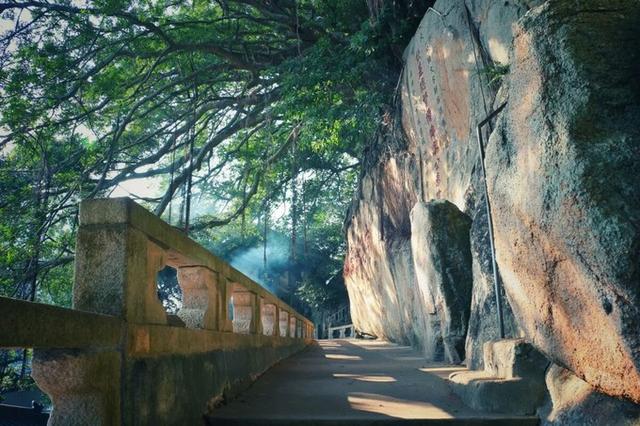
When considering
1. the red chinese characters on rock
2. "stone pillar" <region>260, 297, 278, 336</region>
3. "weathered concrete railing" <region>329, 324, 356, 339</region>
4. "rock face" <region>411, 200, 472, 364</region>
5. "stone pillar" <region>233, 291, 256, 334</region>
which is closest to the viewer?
"stone pillar" <region>233, 291, 256, 334</region>

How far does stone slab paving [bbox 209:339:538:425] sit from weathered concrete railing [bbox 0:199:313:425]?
337mm

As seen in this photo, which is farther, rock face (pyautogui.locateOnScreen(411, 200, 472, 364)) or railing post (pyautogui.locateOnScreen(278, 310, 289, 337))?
railing post (pyautogui.locateOnScreen(278, 310, 289, 337))

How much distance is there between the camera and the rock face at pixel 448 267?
5.47m

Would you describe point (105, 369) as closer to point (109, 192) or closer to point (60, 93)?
point (60, 93)

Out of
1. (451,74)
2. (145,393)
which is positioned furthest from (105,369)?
(451,74)

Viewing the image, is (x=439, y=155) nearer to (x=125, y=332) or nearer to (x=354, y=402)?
(x=354, y=402)

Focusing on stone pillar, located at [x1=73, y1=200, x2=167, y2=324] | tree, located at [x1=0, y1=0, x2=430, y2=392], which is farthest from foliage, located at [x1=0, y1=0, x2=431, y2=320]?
stone pillar, located at [x1=73, y1=200, x2=167, y2=324]

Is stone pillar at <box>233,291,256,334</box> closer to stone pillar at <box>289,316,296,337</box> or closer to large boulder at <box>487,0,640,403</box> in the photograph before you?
large boulder at <box>487,0,640,403</box>

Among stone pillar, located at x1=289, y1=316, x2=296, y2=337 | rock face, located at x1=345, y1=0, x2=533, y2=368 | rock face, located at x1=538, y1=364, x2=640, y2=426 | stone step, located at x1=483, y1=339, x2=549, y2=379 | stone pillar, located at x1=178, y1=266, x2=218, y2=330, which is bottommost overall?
rock face, located at x1=538, y1=364, x2=640, y2=426

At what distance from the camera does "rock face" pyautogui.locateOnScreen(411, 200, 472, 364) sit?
215 inches

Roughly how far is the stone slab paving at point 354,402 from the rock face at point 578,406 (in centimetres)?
20

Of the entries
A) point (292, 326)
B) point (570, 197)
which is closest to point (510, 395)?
point (570, 197)

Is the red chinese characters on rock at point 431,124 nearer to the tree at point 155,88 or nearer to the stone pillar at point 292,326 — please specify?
the tree at point 155,88

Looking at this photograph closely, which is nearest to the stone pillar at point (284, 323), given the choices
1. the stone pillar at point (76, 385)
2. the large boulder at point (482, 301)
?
the large boulder at point (482, 301)
